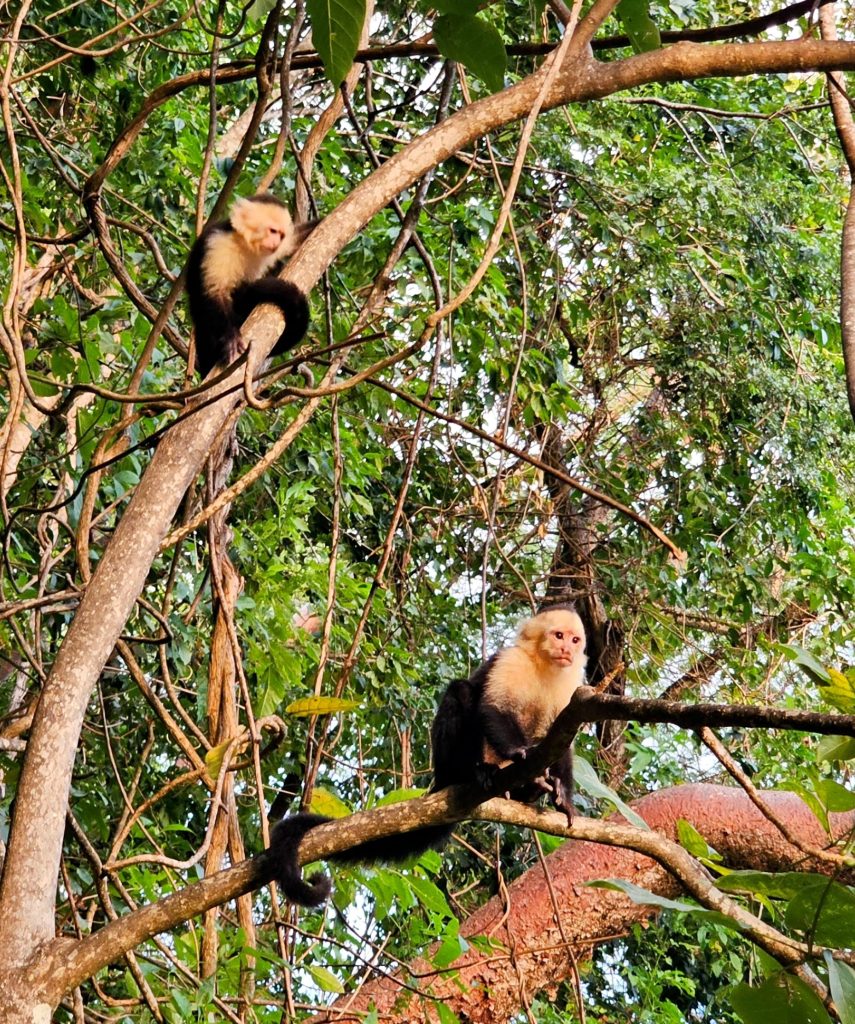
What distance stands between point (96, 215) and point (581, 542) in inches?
185

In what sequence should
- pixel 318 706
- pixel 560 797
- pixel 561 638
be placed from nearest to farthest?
pixel 318 706 → pixel 560 797 → pixel 561 638

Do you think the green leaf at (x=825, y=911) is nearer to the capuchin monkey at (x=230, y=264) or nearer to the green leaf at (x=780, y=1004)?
the green leaf at (x=780, y=1004)

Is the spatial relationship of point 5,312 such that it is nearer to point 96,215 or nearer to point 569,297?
point 96,215

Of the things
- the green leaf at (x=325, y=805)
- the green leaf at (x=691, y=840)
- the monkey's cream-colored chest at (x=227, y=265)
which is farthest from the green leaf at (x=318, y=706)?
the monkey's cream-colored chest at (x=227, y=265)

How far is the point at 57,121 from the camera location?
488 cm

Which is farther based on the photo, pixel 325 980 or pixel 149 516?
pixel 325 980

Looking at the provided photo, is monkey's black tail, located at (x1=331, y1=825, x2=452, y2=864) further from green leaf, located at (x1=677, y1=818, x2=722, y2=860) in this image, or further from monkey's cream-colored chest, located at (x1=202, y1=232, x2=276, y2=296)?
monkey's cream-colored chest, located at (x1=202, y1=232, x2=276, y2=296)

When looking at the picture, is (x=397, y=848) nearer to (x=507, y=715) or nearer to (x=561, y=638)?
(x=507, y=715)

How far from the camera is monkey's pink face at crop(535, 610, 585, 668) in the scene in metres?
3.24

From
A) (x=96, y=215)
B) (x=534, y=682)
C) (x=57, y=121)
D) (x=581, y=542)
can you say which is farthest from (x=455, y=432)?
(x=96, y=215)

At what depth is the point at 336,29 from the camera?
1.25 m

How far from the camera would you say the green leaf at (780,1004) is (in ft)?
4.27

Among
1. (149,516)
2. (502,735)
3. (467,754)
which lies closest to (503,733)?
(502,735)

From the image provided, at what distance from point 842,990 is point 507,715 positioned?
183 cm
